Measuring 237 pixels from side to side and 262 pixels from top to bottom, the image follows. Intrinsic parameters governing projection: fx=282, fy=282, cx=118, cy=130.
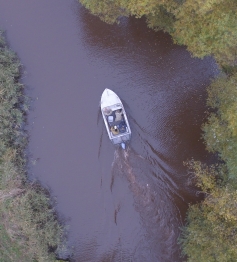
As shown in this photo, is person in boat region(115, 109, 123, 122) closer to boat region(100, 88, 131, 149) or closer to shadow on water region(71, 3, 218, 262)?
boat region(100, 88, 131, 149)

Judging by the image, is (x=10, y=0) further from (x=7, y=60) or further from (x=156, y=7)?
(x=156, y=7)

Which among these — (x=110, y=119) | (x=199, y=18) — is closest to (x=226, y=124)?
(x=199, y=18)

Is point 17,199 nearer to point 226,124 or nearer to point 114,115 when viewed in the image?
point 114,115

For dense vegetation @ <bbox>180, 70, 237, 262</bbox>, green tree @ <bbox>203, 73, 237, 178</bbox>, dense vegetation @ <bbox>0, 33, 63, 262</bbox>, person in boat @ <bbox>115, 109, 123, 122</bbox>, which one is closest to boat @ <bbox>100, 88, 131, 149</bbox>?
person in boat @ <bbox>115, 109, 123, 122</bbox>

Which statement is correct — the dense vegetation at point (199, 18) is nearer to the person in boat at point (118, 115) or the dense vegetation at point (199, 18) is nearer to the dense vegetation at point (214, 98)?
the dense vegetation at point (214, 98)

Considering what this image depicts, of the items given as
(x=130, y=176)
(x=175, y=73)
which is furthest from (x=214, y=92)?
(x=130, y=176)
